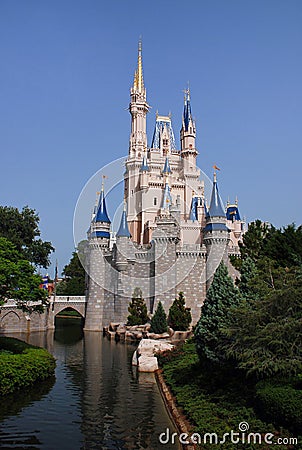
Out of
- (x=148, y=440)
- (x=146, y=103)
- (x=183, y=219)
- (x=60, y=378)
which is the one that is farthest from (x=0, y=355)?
(x=146, y=103)

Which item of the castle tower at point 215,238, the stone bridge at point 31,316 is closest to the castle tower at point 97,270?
the stone bridge at point 31,316

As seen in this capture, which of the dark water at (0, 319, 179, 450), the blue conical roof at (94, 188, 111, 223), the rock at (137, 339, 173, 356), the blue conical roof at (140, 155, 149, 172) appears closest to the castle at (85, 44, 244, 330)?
the blue conical roof at (94, 188, 111, 223)

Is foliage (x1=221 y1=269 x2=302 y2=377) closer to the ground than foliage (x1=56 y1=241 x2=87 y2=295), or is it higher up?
closer to the ground

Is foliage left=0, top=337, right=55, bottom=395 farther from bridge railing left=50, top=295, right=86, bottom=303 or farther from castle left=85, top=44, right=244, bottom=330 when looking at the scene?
bridge railing left=50, top=295, right=86, bottom=303

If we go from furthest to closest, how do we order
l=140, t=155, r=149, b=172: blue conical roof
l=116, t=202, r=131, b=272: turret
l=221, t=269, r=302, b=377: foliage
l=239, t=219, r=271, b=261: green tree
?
l=140, t=155, r=149, b=172: blue conical roof
l=116, t=202, r=131, b=272: turret
l=239, t=219, r=271, b=261: green tree
l=221, t=269, r=302, b=377: foliage

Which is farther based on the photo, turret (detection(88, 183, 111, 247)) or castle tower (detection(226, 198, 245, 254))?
castle tower (detection(226, 198, 245, 254))

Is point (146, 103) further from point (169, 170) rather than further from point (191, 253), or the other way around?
point (191, 253)

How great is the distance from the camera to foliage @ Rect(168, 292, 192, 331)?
29172mm

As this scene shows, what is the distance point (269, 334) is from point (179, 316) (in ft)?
63.7

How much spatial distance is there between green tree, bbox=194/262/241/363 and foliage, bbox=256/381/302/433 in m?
2.75

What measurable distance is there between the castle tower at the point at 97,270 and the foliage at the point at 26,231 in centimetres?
640

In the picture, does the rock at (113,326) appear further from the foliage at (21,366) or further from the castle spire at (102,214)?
the foliage at (21,366)

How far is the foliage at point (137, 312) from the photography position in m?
30.6

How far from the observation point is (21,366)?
13570mm
